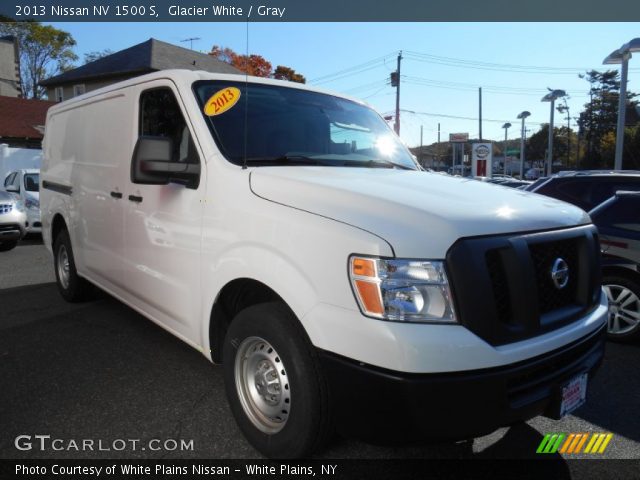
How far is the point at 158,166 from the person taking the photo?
2879 mm

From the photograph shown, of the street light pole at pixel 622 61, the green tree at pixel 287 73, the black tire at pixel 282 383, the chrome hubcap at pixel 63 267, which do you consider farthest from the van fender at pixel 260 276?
the green tree at pixel 287 73

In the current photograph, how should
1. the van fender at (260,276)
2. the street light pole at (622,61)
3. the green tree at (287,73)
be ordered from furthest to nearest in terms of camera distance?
the green tree at (287,73), the street light pole at (622,61), the van fender at (260,276)

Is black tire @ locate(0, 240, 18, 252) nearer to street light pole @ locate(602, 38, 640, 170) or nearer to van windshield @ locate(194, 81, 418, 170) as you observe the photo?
van windshield @ locate(194, 81, 418, 170)

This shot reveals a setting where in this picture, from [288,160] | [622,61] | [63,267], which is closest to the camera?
[288,160]

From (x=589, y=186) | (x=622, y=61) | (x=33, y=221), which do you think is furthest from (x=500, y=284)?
(x=622, y=61)

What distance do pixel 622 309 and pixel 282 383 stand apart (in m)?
3.70

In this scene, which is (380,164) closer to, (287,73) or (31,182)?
(31,182)

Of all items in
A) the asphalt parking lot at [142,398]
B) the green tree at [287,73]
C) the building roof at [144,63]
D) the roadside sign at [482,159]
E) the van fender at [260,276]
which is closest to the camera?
the van fender at [260,276]

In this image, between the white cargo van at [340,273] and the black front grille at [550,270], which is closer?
the white cargo van at [340,273]

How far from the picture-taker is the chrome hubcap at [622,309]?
448 centimetres

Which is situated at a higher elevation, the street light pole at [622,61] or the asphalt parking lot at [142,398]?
the street light pole at [622,61]

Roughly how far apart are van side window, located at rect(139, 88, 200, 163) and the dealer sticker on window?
7.59 ft

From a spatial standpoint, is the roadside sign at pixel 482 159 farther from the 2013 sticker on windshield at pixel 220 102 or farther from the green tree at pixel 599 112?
the green tree at pixel 599 112

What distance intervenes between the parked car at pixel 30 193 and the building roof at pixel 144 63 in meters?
21.4
